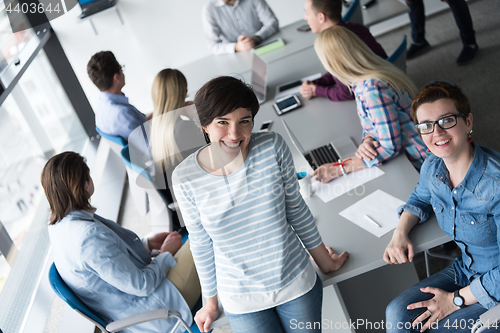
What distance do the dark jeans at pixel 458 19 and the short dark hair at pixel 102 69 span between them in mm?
3208

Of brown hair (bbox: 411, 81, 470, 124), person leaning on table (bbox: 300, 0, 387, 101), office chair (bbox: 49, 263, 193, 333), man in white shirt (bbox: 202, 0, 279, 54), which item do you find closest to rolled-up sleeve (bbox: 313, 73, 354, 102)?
person leaning on table (bbox: 300, 0, 387, 101)

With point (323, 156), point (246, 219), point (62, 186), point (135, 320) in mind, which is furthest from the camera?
point (323, 156)

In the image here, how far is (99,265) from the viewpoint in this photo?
1.53 metres

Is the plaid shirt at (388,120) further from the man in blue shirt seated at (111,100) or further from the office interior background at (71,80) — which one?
the man in blue shirt seated at (111,100)

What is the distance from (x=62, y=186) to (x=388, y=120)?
1.46 metres

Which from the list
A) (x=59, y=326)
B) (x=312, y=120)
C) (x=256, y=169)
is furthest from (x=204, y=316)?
(x=59, y=326)

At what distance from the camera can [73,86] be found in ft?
14.7

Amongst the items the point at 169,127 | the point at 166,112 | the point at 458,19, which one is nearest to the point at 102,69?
the point at 166,112

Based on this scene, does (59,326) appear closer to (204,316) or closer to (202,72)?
(204,316)

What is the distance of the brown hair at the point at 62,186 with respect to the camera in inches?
63.5

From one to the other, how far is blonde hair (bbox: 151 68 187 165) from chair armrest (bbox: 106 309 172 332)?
0.80 metres

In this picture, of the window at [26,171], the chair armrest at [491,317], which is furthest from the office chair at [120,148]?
the chair armrest at [491,317]

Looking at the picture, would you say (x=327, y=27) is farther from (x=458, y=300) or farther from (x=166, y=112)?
(x=458, y=300)

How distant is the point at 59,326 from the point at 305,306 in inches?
77.3
